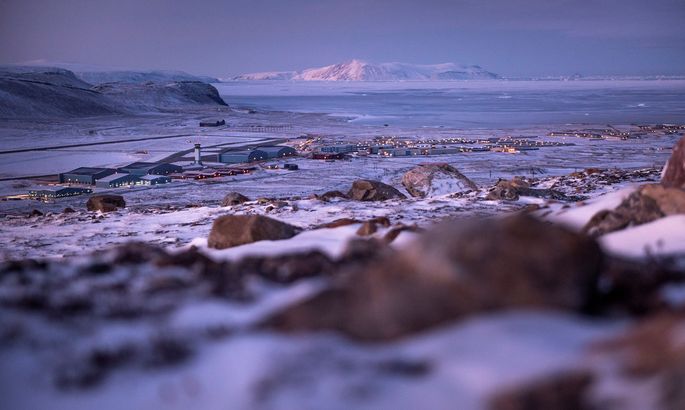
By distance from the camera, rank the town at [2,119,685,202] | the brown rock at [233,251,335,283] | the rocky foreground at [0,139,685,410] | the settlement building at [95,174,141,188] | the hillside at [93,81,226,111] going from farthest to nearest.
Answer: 1. the hillside at [93,81,226,111]
2. the town at [2,119,685,202]
3. the settlement building at [95,174,141,188]
4. the brown rock at [233,251,335,283]
5. the rocky foreground at [0,139,685,410]

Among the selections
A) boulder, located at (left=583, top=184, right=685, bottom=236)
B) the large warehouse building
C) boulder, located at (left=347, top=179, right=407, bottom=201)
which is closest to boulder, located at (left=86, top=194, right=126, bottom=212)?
boulder, located at (left=347, top=179, right=407, bottom=201)

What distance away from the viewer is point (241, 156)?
49.6 m

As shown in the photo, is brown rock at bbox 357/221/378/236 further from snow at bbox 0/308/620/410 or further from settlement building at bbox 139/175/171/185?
settlement building at bbox 139/175/171/185

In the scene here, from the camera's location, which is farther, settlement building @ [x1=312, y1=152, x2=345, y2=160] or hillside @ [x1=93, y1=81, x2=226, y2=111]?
hillside @ [x1=93, y1=81, x2=226, y2=111]

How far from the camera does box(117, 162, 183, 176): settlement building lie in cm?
4112

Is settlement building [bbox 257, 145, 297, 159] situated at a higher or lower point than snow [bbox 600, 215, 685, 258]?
lower

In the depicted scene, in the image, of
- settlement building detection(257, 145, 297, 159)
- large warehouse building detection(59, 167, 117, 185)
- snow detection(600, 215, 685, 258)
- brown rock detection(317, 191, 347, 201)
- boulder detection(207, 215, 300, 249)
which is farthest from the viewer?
settlement building detection(257, 145, 297, 159)

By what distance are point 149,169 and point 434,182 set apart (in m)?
26.0

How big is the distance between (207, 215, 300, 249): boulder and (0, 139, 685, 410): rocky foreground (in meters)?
4.23

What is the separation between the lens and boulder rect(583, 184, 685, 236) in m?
7.16

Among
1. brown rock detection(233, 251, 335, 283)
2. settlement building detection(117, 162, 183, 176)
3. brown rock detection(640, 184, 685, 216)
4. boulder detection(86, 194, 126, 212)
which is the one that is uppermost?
brown rock detection(640, 184, 685, 216)

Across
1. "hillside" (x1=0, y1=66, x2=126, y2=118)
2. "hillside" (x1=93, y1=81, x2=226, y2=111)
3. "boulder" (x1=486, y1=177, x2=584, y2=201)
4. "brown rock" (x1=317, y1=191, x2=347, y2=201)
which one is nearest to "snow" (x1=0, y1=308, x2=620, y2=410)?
"boulder" (x1=486, y1=177, x2=584, y2=201)

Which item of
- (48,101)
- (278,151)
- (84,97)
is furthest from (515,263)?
(84,97)

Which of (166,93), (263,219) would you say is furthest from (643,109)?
(263,219)
